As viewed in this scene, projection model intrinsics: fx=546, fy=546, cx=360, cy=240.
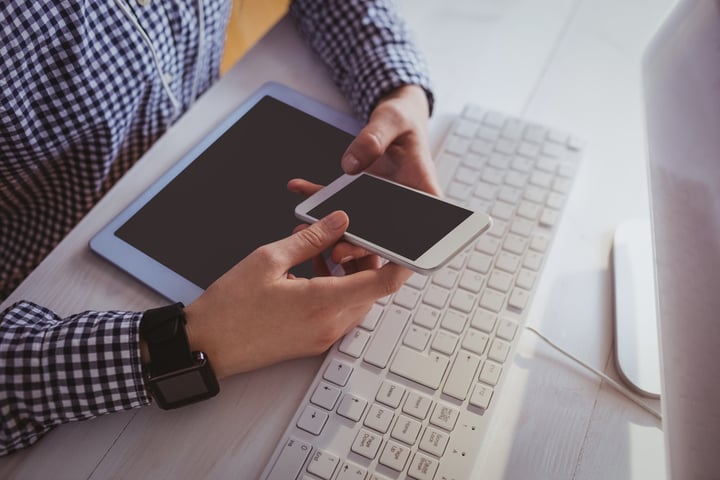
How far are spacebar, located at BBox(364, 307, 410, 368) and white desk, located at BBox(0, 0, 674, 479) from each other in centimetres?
6

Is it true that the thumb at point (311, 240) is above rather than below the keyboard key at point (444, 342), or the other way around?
above

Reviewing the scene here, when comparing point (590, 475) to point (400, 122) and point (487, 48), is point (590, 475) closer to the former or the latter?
point (400, 122)

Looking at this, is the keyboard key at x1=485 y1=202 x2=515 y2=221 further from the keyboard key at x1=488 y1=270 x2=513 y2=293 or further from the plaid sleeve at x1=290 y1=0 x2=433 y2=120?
the plaid sleeve at x1=290 y1=0 x2=433 y2=120

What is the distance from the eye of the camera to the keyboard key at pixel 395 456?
19.3 inches

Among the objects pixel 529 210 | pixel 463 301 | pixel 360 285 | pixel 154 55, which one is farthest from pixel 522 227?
pixel 154 55

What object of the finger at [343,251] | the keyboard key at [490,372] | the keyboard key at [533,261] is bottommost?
the keyboard key at [533,261]

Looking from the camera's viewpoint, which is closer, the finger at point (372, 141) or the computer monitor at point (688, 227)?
the computer monitor at point (688, 227)

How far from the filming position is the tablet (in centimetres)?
60

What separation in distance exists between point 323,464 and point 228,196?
0.33 meters

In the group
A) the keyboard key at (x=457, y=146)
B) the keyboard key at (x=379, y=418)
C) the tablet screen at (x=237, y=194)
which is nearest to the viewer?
the keyboard key at (x=379, y=418)

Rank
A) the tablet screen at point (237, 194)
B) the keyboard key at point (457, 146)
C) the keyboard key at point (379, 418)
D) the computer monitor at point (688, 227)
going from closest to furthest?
the computer monitor at point (688, 227) < the keyboard key at point (379, 418) < the tablet screen at point (237, 194) < the keyboard key at point (457, 146)

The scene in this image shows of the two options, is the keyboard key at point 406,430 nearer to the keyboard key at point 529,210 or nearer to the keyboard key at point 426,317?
the keyboard key at point 426,317

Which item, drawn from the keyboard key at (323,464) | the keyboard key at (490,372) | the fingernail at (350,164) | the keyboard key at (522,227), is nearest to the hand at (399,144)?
the fingernail at (350,164)

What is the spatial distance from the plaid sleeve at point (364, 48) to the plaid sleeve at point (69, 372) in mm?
427
